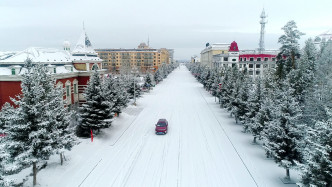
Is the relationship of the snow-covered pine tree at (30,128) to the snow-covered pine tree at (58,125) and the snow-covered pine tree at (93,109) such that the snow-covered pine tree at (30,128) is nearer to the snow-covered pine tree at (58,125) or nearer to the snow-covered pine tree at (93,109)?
the snow-covered pine tree at (58,125)

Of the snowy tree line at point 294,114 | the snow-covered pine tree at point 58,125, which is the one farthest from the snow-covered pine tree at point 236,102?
the snow-covered pine tree at point 58,125

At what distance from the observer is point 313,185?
9.62 m

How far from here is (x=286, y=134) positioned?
1428 cm

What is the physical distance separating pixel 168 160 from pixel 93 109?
8.88 metres

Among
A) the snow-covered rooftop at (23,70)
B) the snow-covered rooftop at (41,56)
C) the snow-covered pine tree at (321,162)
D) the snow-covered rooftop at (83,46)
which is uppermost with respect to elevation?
the snow-covered rooftop at (83,46)

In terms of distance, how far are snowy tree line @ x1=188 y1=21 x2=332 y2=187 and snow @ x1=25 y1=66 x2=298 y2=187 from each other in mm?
1740

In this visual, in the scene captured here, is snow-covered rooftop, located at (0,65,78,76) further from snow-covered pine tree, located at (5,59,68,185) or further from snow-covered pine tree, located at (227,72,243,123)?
snow-covered pine tree, located at (227,72,243,123)

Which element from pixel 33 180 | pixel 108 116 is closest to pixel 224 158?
pixel 108 116

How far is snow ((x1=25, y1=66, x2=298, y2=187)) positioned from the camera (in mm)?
14344

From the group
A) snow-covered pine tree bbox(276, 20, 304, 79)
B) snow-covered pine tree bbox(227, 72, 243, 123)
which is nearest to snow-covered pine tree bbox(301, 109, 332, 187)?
snow-covered pine tree bbox(227, 72, 243, 123)

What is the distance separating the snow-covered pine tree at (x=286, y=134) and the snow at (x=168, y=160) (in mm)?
1606

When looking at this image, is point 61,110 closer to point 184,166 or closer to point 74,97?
point 184,166

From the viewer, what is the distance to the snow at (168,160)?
1434 centimetres

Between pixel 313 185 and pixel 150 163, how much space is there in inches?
413
